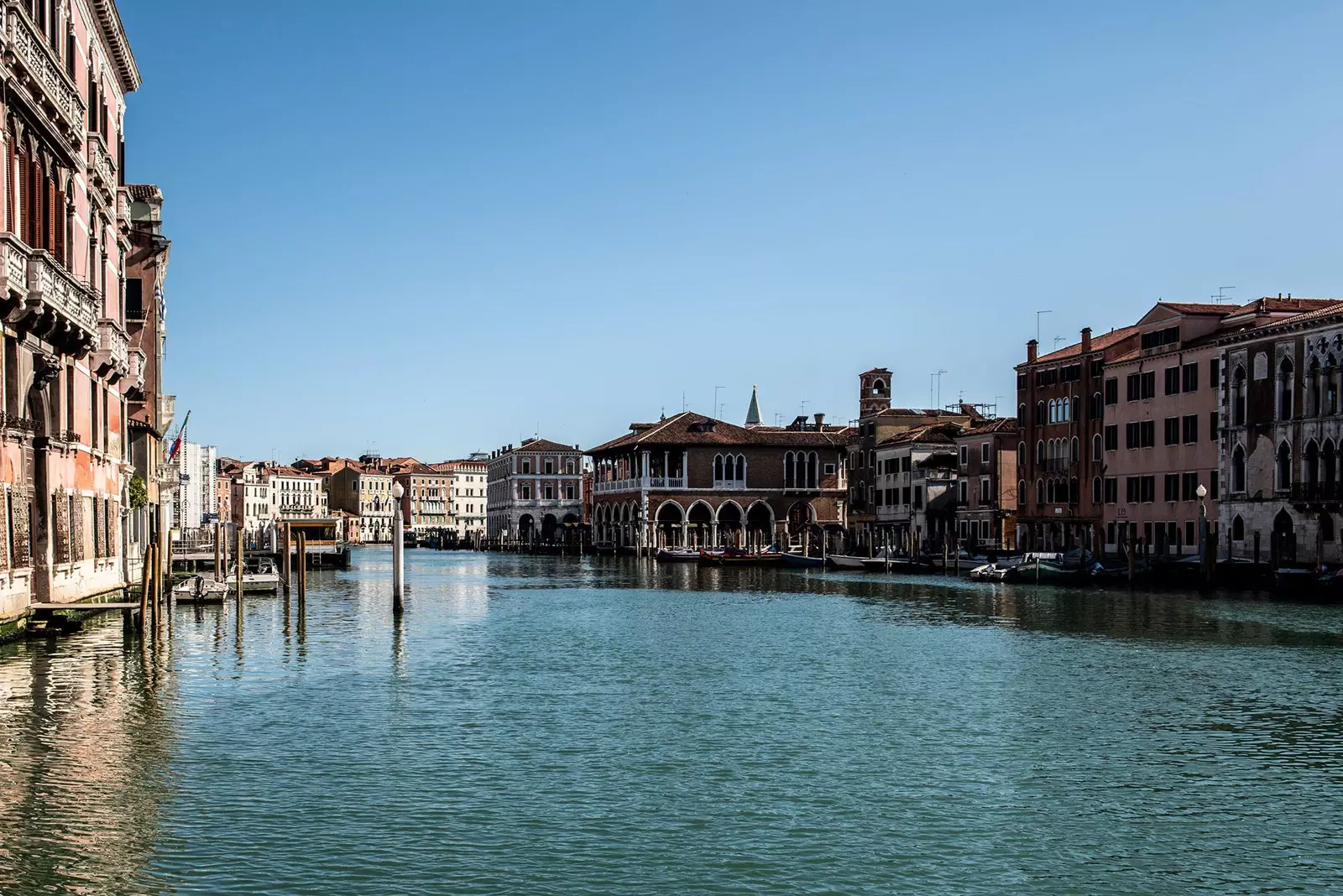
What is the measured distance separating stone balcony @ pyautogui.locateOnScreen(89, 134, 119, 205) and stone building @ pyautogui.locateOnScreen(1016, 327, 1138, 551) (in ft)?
122

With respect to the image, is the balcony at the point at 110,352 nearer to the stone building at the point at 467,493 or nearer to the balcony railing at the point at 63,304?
the balcony railing at the point at 63,304

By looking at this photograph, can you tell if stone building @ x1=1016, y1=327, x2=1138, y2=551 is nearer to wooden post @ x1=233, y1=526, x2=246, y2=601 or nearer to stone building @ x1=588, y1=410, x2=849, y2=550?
stone building @ x1=588, y1=410, x2=849, y2=550

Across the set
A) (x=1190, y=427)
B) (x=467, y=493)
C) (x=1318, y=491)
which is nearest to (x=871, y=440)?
(x=1190, y=427)

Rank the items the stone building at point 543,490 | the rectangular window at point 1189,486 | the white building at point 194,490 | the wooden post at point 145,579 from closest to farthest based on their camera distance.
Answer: the wooden post at point 145,579 → the rectangular window at point 1189,486 → the white building at point 194,490 → the stone building at point 543,490

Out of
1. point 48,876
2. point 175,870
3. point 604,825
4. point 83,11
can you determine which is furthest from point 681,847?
point 83,11

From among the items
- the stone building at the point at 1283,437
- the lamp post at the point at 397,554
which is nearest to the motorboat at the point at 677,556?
the stone building at the point at 1283,437

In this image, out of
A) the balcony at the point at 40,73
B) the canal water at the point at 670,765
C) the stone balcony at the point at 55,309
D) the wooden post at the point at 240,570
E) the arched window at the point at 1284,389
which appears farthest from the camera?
the arched window at the point at 1284,389

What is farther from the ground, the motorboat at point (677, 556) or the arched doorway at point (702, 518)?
the arched doorway at point (702, 518)

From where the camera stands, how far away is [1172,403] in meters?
50.6

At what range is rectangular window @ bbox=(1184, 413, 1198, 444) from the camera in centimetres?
4925

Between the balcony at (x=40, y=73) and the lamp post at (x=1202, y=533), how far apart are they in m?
30.5

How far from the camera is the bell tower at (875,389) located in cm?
7812

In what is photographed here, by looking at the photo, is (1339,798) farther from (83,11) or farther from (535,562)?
(535,562)

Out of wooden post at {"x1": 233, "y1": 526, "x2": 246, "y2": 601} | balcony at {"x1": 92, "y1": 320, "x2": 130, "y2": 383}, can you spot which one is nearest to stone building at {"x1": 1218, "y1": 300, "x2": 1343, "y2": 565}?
wooden post at {"x1": 233, "y1": 526, "x2": 246, "y2": 601}
